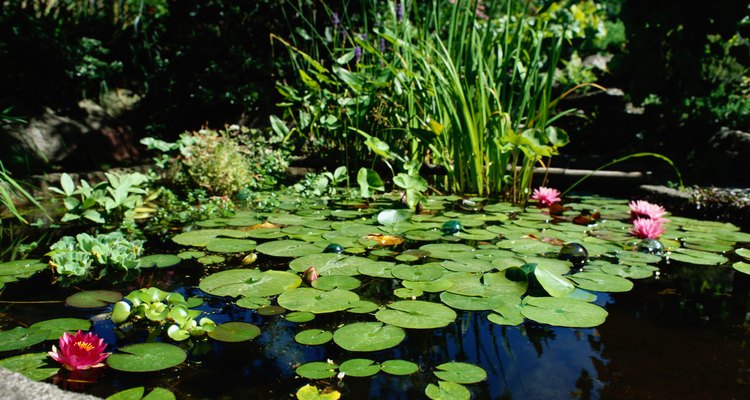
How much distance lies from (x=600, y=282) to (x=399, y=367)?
80 cm

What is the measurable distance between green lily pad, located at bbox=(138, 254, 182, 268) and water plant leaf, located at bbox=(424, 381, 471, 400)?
108 centimetres

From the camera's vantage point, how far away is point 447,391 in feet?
2.90

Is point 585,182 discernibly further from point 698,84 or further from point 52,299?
point 52,299

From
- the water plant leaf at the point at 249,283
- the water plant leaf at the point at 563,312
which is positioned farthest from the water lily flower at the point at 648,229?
the water plant leaf at the point at 249,283

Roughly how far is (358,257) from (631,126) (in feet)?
13.4

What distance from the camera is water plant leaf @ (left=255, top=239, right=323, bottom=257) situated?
5.65ft

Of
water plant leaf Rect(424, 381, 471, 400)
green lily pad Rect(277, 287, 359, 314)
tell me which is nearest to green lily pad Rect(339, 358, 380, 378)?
water plant leaf Rect(424, 381, 471, 400)

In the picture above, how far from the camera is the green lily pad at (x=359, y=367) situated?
0.94 m

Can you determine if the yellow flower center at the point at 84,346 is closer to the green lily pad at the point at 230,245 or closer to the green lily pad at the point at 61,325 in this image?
the green lily pad at the point at 61,325

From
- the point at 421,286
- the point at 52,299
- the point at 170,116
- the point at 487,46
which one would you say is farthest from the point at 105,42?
the point at 421,286

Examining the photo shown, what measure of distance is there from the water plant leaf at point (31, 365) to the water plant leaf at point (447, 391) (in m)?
0.70

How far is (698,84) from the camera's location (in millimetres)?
3355

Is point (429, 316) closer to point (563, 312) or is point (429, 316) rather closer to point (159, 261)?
point (563, 312)

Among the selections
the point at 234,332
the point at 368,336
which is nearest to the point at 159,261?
the point at 234,332
